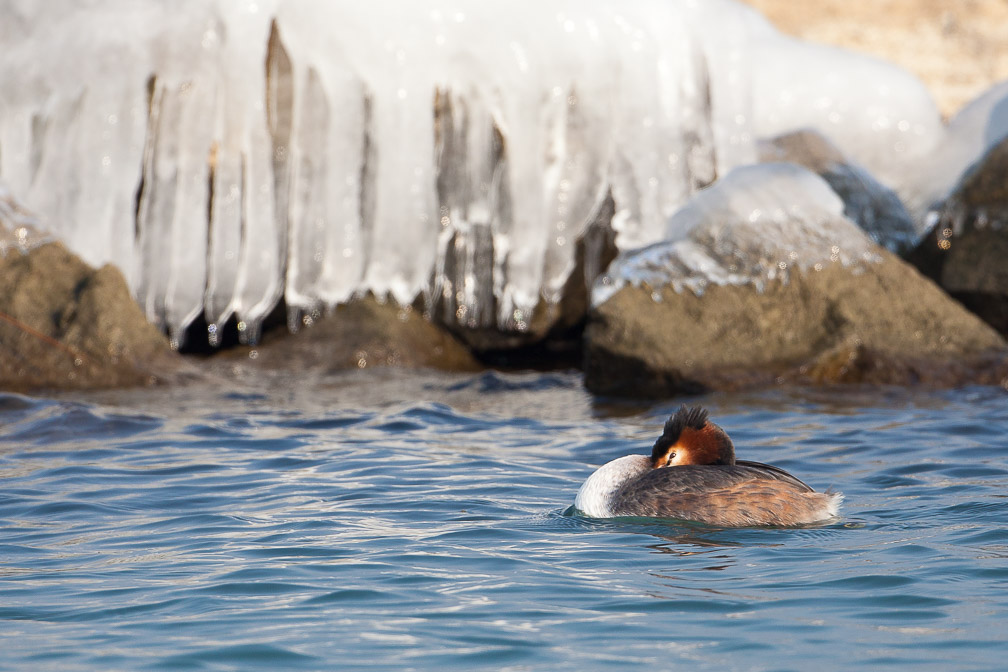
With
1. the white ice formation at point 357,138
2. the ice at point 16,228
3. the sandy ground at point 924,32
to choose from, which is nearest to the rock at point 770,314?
the white ice formation at point 357,138

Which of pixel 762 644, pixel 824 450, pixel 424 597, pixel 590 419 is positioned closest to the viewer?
pixel 762 644

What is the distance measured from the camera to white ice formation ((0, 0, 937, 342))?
9898 mm

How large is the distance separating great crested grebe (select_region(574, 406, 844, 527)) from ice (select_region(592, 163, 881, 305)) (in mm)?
3702

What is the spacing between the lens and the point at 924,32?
76.6ft

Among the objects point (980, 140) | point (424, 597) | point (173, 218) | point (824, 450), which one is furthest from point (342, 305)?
point (424, 597)

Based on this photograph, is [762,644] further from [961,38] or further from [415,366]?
[961,38]

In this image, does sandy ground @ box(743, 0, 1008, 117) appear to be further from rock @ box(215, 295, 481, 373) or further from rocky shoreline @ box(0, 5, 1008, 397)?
rock @ box(215, 295, 481, 373)

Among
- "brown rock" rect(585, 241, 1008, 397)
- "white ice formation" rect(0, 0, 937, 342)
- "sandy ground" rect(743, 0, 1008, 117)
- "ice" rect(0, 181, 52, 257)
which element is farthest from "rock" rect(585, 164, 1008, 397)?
"sandy ground" rect(743, 0, 1008, 117)

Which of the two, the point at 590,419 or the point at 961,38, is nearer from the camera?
the point at 590,419

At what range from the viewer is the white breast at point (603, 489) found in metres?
5.07

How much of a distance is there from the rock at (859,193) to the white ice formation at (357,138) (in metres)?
0.63

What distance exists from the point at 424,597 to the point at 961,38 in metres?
21.6

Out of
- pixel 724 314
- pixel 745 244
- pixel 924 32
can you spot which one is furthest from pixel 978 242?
pixel 924 32

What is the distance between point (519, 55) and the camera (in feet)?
34.0
